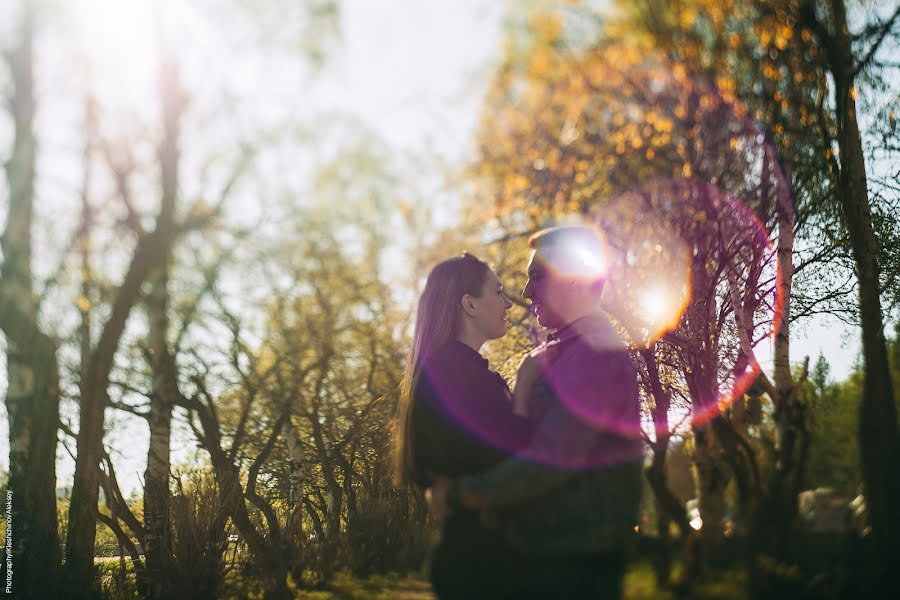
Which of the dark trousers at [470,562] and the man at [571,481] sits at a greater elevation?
the man at [571,481]

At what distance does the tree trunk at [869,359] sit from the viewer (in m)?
5.56

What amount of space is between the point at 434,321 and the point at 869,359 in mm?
5249

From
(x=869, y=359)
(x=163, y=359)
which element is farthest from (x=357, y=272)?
(x=869, y=359)

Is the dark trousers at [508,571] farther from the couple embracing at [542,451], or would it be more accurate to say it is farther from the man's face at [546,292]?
the man's face at [546,292]

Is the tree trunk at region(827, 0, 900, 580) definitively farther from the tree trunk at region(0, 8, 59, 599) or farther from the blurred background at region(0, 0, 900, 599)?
the tree trunk at region(0, 8, 59, 599)

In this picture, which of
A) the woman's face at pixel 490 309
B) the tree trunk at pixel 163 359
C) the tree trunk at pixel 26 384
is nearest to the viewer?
the woman's face at pixel 490 309

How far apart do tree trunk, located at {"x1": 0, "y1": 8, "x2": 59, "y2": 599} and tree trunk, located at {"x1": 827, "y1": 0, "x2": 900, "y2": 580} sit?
8396 mm

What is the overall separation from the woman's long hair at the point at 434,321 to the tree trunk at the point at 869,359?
12.1 feet

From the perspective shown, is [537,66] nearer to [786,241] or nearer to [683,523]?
[786,241]

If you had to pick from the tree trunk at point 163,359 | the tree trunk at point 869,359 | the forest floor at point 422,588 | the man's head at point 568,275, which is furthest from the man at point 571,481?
the tree trunk at point 163,359

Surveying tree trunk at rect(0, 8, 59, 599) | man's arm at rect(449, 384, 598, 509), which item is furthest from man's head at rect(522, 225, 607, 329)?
tree trunk at rect(0, 8, 59, 599)

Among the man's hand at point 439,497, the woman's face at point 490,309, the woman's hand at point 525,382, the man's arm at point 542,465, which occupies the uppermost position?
the woman's face at point 490,309

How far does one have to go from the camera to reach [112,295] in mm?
10070

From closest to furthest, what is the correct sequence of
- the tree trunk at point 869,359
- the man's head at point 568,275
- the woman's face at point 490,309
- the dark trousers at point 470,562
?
the dark trousers at point 470,562 < the man's head at point 568,275 < the woman's face at point 490,309 < the tree trunk at point 869,359
